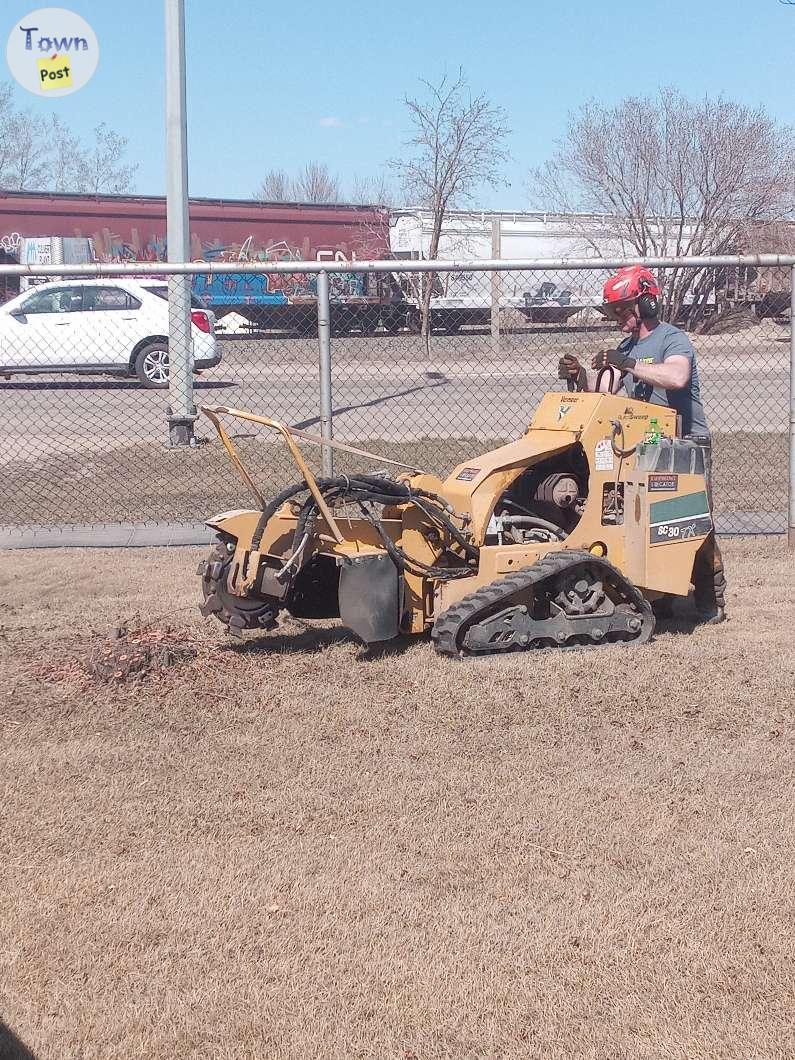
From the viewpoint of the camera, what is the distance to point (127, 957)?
11.3 feet

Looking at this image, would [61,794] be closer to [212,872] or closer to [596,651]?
[212,872]

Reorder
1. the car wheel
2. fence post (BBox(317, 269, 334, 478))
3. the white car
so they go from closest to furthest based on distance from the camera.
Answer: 1. fence post (BBox(317, 269, 334, 478))
2. the car wheel
3. the white car

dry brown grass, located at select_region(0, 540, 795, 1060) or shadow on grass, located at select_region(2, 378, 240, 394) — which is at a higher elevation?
shadow on grass, located at select_region(2, 378, 240, 394)

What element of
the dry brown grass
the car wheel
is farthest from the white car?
the dry brown grass

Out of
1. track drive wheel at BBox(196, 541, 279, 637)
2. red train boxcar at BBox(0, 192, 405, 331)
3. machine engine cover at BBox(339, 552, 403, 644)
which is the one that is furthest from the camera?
red train boxcar at BBox(0, 192, 405, 331)

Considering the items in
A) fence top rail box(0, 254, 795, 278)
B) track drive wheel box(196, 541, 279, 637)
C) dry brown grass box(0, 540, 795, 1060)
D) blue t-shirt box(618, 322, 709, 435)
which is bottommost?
dry brown grass box(0, 540, 795, 1060)

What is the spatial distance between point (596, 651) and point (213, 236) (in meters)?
27.1

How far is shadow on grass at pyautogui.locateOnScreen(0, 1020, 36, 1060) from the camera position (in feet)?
9.91

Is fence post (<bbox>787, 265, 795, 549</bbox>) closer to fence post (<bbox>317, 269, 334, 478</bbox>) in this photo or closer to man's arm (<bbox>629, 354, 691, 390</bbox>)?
man's arm (<bbox>629, 354, 691, 390</bbox>)

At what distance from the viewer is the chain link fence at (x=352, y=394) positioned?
388 inches

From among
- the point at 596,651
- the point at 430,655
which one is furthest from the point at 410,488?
the point at 596,651

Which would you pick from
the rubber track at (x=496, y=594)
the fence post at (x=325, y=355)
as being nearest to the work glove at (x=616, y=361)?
the rubber track at (x=496, y=594)

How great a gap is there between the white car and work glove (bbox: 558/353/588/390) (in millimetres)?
7347

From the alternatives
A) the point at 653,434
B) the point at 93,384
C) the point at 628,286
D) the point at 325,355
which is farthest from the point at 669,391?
the point at 93,384
